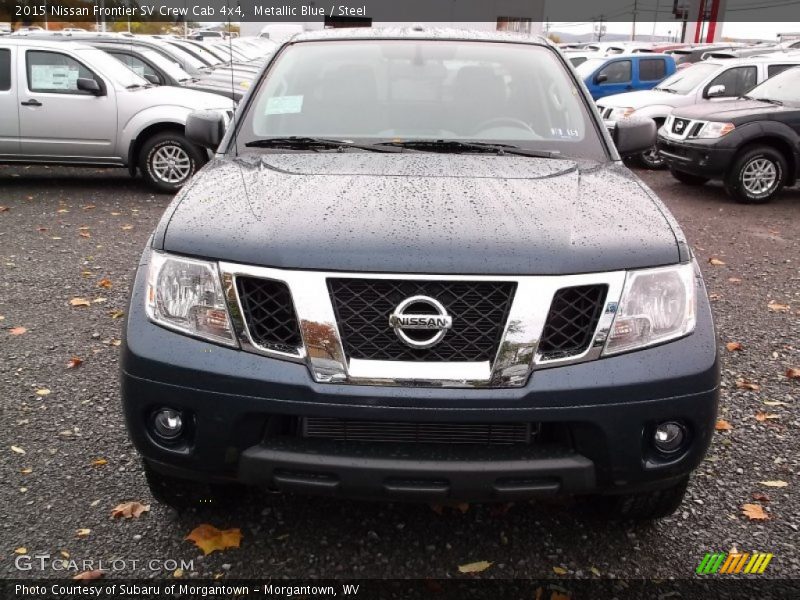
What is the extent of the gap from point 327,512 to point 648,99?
11.0 meters

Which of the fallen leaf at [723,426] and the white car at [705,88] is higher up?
the white car at [705,88]

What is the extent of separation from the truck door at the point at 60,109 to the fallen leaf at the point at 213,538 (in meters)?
7.41

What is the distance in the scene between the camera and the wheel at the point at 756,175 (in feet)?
30.4

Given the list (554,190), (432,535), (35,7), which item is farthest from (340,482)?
(35,7)

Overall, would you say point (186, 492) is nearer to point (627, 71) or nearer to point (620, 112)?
point (620, 112)

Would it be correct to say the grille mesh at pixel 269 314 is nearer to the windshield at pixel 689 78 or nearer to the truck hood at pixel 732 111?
the truck hood at pixel 732 111

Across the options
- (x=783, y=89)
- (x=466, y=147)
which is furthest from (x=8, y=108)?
(x=783, y=89)

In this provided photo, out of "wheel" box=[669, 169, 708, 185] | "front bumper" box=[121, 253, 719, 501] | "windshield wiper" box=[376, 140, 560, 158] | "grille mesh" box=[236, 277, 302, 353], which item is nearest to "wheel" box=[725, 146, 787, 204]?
"wheel" box=[669, 169, 708, 185]

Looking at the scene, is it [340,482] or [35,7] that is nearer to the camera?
[340,482]

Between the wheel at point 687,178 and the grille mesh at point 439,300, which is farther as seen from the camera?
the wheel at point 687,178

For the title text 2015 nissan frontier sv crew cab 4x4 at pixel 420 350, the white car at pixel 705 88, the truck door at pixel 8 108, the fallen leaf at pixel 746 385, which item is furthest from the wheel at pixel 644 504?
the white car at pixel 705 88

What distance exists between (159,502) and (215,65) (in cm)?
1454

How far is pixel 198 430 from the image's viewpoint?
2271mm

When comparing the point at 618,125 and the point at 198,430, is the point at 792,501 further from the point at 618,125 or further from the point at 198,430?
the point at 198,430
